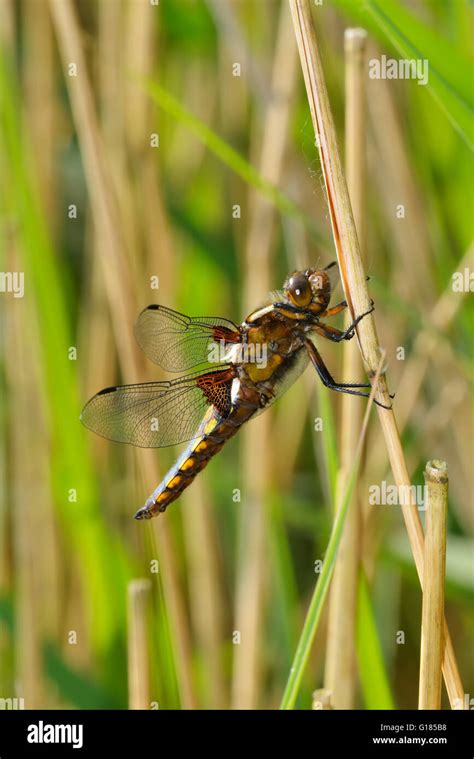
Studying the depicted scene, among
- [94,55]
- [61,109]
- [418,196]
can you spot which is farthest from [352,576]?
[61,109]

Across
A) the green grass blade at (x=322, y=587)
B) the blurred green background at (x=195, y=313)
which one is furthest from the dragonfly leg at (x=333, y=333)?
the green grass blade at (x=322, y=587)

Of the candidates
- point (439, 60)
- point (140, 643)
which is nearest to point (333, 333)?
point (439, 60)

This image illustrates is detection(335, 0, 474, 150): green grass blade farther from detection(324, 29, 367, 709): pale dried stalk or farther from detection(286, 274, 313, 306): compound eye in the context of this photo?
detection(286, 274, 313, 306): compound eye

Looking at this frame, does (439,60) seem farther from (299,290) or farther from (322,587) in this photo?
(322,587)

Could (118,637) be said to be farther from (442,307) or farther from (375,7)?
(375,7)

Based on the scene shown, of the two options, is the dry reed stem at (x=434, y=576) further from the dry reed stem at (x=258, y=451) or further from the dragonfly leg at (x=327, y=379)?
the dry reed stem at (x=258, y=451)
